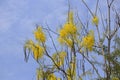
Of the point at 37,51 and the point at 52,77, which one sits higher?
the point at 37,51

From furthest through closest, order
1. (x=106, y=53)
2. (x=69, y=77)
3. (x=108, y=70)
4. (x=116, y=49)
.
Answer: (x=116, y=49) → (x=106, y=53) → (x=108, y=70) → (x=69, y=77)

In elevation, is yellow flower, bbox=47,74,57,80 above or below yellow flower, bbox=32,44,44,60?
below

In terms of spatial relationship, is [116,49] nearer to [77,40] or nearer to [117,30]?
[117,30]

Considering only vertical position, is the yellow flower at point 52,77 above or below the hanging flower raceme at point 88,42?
below

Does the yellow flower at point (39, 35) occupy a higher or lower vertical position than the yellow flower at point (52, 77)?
higher

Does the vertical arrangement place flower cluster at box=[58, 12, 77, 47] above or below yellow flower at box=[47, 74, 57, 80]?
above

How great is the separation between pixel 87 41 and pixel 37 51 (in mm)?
963

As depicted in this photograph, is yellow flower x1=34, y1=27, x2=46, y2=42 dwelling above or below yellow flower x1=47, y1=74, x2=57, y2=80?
above

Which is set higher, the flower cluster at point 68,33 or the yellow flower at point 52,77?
the flower cluster at point 68,33

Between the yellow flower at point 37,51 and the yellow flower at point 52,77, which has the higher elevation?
the yellow flower at point 37,51

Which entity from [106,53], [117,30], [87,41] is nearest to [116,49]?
[106,53]

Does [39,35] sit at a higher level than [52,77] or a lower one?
higher

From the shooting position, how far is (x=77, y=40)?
740 centimetres

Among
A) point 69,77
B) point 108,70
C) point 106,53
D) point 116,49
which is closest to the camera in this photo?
point 69,77
